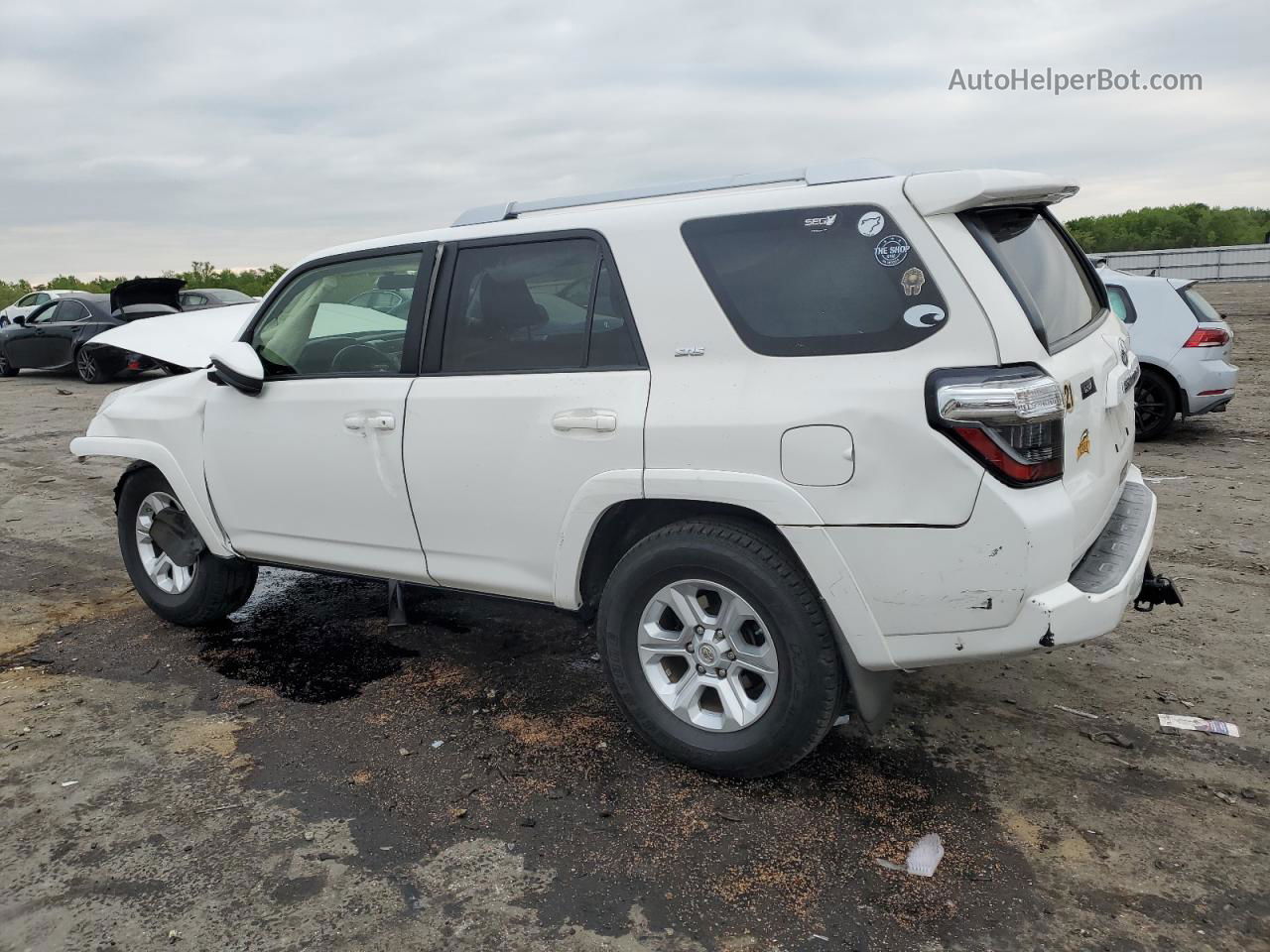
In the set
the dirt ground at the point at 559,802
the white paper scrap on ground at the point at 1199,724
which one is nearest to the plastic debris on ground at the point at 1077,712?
the dirt ground at the point at 559,802

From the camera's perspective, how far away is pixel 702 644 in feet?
11.0

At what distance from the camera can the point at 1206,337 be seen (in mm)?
8695

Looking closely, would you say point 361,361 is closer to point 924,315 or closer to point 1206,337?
point 924,315

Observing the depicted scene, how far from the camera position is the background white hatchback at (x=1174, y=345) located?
8719mm

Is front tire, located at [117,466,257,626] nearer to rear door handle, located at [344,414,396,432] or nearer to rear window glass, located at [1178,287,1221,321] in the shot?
rear door handle, located at [344,414,396,432]

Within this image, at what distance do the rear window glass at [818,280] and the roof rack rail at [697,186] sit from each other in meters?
0.18

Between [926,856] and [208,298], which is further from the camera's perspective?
[208,298]

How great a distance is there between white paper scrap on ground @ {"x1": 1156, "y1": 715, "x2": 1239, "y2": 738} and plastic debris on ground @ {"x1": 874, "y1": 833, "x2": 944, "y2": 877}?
1.29 m

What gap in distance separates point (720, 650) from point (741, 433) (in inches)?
28.9

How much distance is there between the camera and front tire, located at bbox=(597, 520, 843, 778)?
3133 millimetres

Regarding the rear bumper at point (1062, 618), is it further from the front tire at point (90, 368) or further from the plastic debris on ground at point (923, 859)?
the front tire at point (90, 368)

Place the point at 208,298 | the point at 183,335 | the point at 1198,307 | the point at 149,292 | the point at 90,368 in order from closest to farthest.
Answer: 1. the point at 183,335
2. the point at 1198,307
3. the point at 149,292
4. the point at 90,368
5. the point at 208,298

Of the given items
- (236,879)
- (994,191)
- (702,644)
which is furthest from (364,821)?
(994,191)

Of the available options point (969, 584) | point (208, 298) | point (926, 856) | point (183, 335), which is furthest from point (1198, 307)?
point (208, 298)
